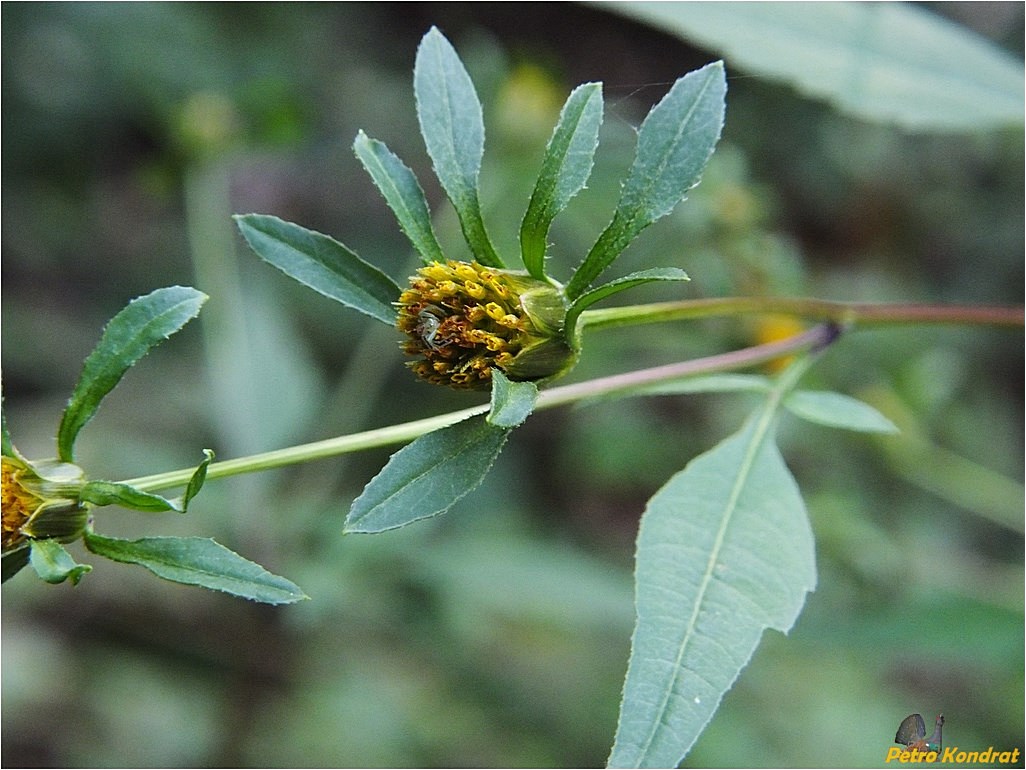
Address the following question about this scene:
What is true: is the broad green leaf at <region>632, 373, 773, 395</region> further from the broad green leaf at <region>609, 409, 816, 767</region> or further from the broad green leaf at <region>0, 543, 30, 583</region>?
the broad green leaf at <region>0, 543, 30, 583</region>

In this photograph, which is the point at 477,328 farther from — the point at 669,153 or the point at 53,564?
the point at 53,564

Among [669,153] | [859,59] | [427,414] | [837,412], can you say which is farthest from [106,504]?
[427,414]

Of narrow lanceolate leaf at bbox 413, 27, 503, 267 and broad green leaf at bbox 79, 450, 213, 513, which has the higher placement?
narrow lanceolate leaf at bbox 413, 27, 503, 267

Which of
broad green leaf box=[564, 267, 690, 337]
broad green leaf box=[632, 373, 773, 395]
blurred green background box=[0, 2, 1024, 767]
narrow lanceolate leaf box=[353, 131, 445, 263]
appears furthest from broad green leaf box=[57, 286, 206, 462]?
blurred green background box=[0, 2, 1024, 767]

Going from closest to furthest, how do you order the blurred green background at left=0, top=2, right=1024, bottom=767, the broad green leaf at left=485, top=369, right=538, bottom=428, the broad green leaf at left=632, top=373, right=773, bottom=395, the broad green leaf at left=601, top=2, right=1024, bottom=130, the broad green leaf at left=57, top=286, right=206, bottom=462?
the broad green leaf at left=485, top=369, right=538, bottom=428 → the broad green leaf at left=57, top=286, right=206, bottom=462 → the broad green leaf at left=632, top=373, right=773, bottom=395 → the broad green leaf at left=601, top=2, right=1024, bottom=130 → the blurred green background at left=0, top=2, right=1024, bottom=767

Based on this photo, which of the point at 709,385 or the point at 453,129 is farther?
the point at 709,385

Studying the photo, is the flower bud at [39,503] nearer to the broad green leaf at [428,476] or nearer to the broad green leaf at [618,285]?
the broad green leaf at [428,476]

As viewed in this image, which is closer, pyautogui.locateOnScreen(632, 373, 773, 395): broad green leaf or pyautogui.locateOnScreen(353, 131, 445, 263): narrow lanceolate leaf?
pyautogui.locateOnScreen(353, 131, 445, 263): narrow lanceolate leaf
